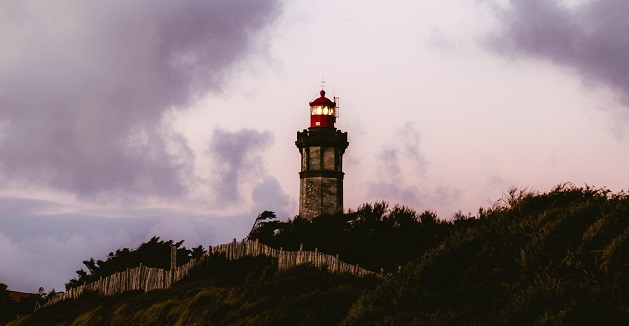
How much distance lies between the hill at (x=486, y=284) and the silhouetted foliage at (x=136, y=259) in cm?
1000

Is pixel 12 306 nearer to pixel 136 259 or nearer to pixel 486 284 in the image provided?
pixel 136 259

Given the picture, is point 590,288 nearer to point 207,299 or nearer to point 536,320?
point 536,320

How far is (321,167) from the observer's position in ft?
168

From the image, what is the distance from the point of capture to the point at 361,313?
12.9 m

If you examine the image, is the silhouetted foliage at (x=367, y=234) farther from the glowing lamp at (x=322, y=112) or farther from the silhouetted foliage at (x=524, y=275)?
the glowing lamp at (x=322, y=112)

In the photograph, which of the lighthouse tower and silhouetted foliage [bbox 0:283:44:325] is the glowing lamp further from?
silhouetted foliage [bbox 0:283:44:325]

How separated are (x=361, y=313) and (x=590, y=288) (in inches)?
157

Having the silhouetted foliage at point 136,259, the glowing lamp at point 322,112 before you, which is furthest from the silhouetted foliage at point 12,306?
the glowing lamp at point 322,112

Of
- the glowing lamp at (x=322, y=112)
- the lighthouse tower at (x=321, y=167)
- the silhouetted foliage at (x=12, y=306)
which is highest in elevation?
the glowing lamp at (x=322, y=112)

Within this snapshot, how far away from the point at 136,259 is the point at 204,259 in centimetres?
879

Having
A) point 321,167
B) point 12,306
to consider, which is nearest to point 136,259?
point 12,306

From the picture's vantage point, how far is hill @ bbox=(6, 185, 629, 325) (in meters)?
10.4

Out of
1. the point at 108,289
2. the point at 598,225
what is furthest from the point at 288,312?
the point at 108,289

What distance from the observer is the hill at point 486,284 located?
10398 mm
